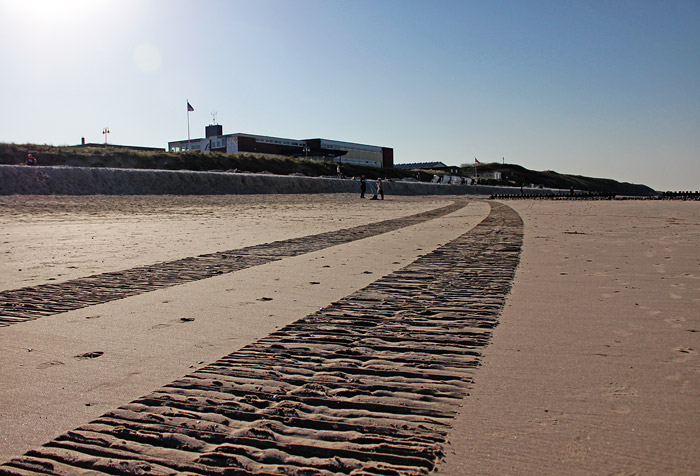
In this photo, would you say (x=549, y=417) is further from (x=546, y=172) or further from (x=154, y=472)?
(x=546, y=172)

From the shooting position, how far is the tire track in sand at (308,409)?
2.21m

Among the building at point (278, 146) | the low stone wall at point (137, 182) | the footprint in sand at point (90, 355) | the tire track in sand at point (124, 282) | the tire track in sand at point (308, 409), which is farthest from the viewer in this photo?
the building at point (278, 146)

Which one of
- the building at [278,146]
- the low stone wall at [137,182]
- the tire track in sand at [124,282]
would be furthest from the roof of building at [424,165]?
the tire track in sand at [124,282]

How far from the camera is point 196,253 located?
29.6 feet

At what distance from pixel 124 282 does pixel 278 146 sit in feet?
288

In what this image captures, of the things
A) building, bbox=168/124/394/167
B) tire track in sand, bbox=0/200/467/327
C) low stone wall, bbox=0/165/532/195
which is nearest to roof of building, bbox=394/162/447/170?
building, bbox=168/124/394/167

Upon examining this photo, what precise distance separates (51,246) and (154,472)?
900 cm

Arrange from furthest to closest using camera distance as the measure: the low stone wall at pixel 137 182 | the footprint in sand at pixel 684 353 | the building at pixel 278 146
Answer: the building at pixel 278 146 → the low stone wall at pixel 137 182 → the footprint in sand at pixel 684 353

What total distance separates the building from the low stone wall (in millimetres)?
42082

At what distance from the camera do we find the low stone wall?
85.2ft

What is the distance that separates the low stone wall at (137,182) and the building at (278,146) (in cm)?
4208

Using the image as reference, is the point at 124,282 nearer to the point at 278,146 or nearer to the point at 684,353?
the point at 684,353

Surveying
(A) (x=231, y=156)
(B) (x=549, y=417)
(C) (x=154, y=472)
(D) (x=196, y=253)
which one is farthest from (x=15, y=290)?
(A) (x=231, y=156)

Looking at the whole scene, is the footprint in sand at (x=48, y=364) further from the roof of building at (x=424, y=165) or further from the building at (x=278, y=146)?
the roof of building at (x=424, y=165)
